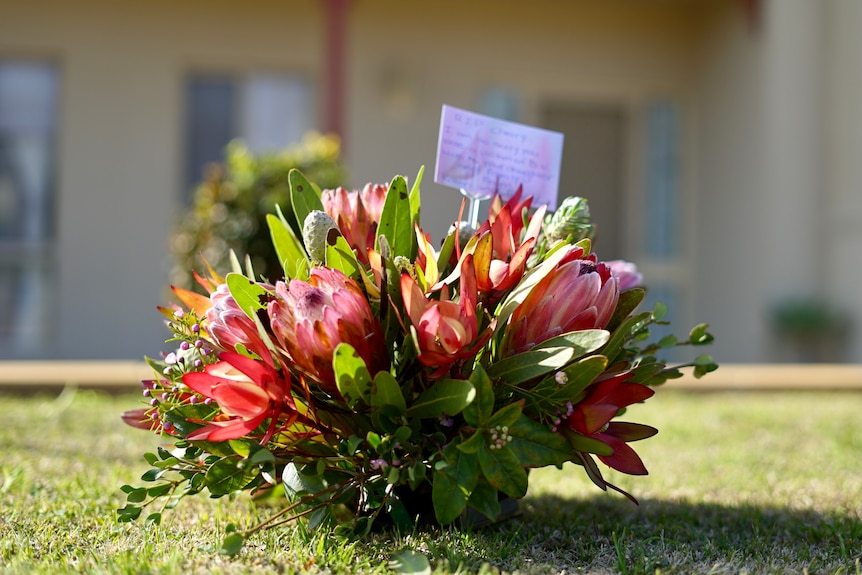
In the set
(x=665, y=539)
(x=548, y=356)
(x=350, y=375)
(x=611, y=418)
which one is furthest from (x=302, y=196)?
(x=665, y=539)

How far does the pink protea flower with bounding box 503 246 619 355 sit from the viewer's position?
1.29 meters

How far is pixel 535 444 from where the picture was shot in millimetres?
1277

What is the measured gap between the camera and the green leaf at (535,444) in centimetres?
127

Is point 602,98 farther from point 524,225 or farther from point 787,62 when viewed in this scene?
point 524,225

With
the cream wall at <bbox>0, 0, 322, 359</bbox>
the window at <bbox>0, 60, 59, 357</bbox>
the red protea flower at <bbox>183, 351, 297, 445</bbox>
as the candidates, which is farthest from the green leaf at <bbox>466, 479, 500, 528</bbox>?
the window at <bbox>0, 60, 59, 357</bbox>

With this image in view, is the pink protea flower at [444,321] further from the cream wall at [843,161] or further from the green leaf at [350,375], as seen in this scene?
the cream wall at [843,161]

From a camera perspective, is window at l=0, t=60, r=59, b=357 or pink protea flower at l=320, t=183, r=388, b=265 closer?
pink protea flower at l=320, t=183, r=388, b=265

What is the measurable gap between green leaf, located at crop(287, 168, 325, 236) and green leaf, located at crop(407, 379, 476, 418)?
16.6 inches

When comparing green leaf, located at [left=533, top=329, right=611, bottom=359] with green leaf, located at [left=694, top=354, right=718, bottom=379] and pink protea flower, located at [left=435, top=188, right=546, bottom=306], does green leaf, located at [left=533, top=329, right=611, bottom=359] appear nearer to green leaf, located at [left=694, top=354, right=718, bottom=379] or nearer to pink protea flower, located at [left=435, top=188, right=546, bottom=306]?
pink protea flower, located at [left=435, top=188, right=546, bottom=306]

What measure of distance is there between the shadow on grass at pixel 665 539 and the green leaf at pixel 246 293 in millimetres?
469

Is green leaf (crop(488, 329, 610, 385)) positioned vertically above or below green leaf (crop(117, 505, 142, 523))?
above

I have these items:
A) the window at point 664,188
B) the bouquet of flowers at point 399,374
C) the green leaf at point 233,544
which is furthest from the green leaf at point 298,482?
the window at point 664,188

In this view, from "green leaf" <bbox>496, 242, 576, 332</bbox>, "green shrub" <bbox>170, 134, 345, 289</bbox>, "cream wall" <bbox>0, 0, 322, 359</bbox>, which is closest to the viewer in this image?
"green leaf" <bbox>496, 242, 576, 332</bbox>

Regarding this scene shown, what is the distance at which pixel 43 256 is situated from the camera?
23.1ft
